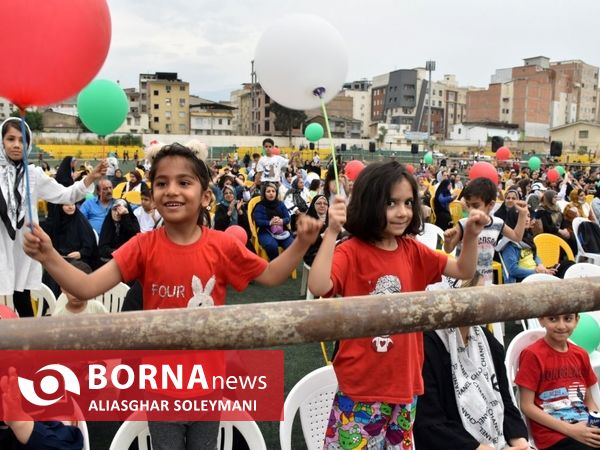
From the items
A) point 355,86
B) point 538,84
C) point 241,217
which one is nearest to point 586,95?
point 538,84

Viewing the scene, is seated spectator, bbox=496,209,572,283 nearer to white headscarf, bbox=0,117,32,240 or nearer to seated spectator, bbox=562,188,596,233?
seated spectator, bbox=562,188,596,233

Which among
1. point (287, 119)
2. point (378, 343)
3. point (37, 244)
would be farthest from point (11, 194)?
point (287, 119)

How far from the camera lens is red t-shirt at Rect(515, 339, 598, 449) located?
99.2 inches

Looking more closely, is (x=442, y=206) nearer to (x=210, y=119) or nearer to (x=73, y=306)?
(x=73, y=306)

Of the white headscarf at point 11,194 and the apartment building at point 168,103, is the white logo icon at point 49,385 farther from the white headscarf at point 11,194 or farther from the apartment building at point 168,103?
the apartment building at point 168,103

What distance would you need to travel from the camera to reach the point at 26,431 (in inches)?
75.4

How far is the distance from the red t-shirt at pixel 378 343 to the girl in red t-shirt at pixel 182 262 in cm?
27

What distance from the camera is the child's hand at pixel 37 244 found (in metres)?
1.65

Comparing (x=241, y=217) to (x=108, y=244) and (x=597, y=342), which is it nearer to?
(x=108, y=244)

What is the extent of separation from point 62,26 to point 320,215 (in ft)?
13.9

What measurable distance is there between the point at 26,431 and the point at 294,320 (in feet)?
4.76

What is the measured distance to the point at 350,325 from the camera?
1006 millimetres

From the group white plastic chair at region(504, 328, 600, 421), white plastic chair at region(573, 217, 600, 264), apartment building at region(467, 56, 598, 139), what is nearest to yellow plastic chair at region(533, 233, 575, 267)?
white plastic chair at region(573, 217, 600, 264)

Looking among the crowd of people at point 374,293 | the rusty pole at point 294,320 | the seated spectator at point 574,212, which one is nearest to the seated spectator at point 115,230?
the crowd of people at point 374,293
